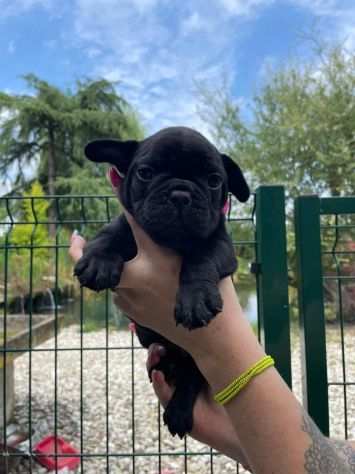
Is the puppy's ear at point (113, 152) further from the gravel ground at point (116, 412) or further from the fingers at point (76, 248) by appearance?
the gravel ground at point (116, 412)

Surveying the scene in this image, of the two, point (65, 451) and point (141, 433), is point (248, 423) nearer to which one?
point (65, 451)

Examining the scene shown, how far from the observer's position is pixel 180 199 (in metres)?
1.55

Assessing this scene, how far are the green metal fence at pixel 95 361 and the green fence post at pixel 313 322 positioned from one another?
11 centimetres

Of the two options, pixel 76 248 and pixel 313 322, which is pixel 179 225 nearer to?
pixel 76 248

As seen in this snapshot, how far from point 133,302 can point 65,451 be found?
294 cm

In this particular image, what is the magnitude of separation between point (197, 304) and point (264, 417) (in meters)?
0.40

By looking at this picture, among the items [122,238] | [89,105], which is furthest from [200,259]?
[89,105]

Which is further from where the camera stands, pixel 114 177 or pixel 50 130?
pixel 50 130

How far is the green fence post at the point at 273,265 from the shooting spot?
2258 millimetres

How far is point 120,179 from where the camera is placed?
1973 millimetres

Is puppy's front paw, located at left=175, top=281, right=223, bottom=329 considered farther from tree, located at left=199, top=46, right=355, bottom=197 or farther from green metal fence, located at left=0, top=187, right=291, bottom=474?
tree, located at left=199, top=46, right=355, bottom=197

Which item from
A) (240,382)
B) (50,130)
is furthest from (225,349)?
(50,130)

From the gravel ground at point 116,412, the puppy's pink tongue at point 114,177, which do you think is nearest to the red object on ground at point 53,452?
the gravel ground at point 116,412

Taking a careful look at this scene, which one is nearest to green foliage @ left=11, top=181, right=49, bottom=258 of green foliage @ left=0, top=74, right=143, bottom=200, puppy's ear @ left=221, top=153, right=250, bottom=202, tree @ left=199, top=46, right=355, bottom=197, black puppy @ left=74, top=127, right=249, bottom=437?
black puppy @ left=74, top=127, right=249, bottom=437
